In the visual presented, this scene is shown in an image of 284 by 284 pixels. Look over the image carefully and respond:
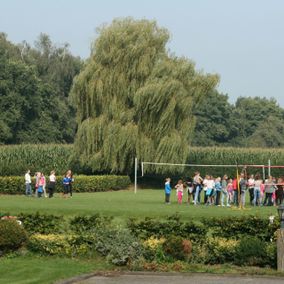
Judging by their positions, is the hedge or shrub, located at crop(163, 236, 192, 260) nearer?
shrub, located at crop(163, 236, 192, 260)

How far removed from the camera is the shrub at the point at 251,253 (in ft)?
58.3

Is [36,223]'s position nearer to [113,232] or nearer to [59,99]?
[113,232]

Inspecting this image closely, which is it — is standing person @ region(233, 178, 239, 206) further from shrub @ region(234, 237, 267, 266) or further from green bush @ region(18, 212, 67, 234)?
shrub @ region(234, 237, 267, 266)

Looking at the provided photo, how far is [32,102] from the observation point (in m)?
77.9

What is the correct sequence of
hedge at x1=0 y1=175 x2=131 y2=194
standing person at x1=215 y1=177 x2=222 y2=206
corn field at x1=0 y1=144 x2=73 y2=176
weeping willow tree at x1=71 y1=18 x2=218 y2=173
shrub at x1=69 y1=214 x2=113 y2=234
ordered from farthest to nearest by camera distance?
corn field at x1=0 y1=144 x2=73 y2=176
weeping willow tree at x1=71 y1=18 x2=218 y2=173
hedge at x1=0 y1=175 x2=131 y2=194
standing person at x1=215 y1=177 x2=222 y2=206
shrub at x1=69 y1=214 x2=113 y2=234

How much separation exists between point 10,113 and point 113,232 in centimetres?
5825

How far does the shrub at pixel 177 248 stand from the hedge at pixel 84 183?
98.9ft

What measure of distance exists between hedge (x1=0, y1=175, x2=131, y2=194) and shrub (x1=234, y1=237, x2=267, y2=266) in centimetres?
3086

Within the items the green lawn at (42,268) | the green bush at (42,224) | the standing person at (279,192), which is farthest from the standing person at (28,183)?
the green lawn at (42,268)

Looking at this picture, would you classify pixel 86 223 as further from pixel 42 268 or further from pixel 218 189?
pixel 218 189

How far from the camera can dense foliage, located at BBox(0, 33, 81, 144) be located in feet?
249

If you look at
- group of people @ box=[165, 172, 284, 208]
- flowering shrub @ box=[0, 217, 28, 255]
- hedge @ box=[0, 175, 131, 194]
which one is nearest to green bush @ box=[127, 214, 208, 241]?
flowering shrub @ box=[0, 217, 28, 255]

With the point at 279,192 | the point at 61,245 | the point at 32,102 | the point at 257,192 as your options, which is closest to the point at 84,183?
the point at 257,192

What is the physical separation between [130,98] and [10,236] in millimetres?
37844
